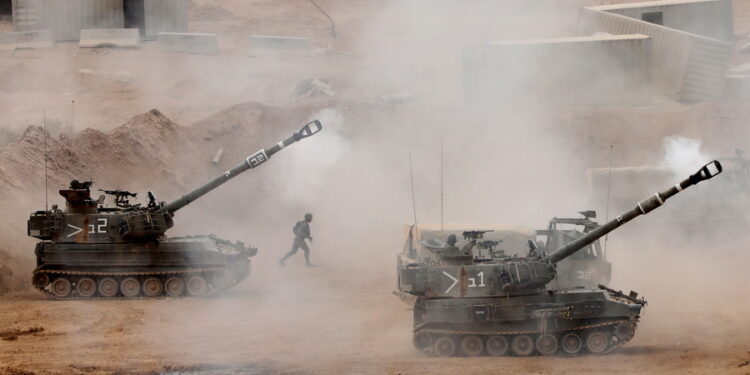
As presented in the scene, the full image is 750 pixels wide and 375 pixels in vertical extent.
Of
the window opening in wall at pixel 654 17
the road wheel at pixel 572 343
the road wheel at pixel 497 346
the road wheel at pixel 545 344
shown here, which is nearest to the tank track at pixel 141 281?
the road wheel at pixel 497 346

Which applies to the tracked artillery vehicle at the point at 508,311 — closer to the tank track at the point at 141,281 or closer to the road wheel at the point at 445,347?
the road wheel at the point at 445,347

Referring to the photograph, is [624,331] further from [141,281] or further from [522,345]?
[141,281]

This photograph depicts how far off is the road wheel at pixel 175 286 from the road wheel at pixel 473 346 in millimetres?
8505

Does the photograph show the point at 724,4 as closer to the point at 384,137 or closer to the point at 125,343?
the point at 384,137

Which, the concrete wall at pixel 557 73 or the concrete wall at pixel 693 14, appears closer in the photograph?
the concrete wall at pixel 557 73

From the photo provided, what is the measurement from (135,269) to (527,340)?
10.0m

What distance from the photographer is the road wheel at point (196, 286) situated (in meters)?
28.0

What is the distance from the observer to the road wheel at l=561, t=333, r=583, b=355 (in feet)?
71.8

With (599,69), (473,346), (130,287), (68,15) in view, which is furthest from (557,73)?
(473,346)

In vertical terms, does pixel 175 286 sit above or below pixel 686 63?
below

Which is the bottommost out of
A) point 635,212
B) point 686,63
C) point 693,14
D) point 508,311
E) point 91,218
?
point 508,311

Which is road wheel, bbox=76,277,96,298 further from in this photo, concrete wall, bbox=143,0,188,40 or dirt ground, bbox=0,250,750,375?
concrete wall, bbox=143,0,188,40

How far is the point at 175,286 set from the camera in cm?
2800

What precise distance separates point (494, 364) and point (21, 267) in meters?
14.0
